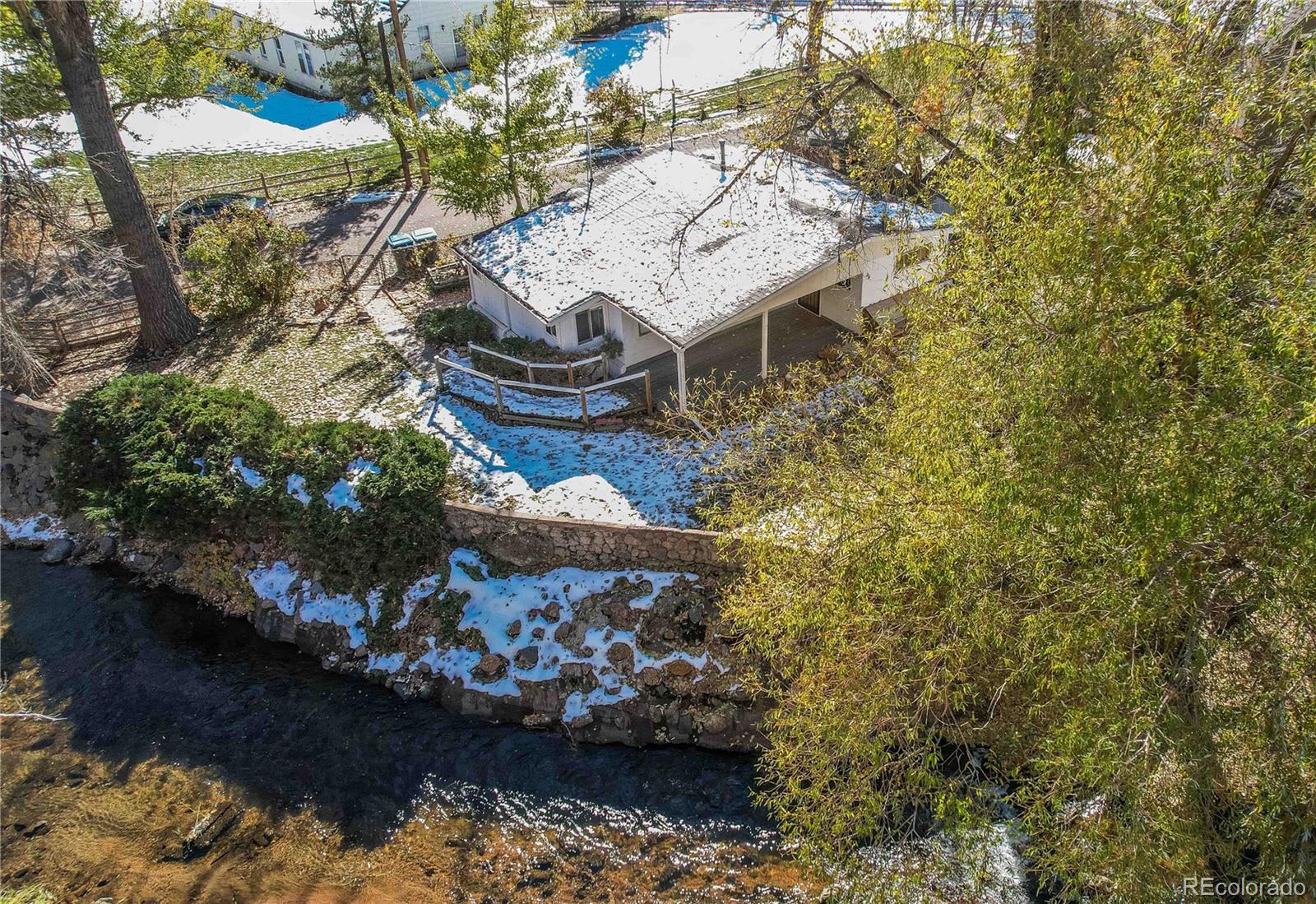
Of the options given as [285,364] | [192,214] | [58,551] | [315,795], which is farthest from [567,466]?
[192,214]

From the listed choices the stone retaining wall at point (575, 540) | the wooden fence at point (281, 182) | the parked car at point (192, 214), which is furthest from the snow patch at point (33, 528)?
the wooden fence at point (281, 182)

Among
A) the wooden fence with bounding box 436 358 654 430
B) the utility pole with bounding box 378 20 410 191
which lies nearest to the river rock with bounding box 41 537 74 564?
the wooden fence with bounding box 436 358 654 430

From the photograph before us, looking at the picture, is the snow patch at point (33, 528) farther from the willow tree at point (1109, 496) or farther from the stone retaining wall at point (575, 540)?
the willow tree at point (1109, 496)

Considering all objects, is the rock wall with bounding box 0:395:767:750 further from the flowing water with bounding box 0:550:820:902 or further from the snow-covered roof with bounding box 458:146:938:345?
the snow-covered roof with bounding box 458:146:938:345

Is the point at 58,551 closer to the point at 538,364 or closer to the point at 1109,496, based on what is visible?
the point at 538,364

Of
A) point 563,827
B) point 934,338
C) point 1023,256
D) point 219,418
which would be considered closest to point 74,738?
point 219,418

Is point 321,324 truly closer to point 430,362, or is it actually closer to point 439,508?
point 430,362
